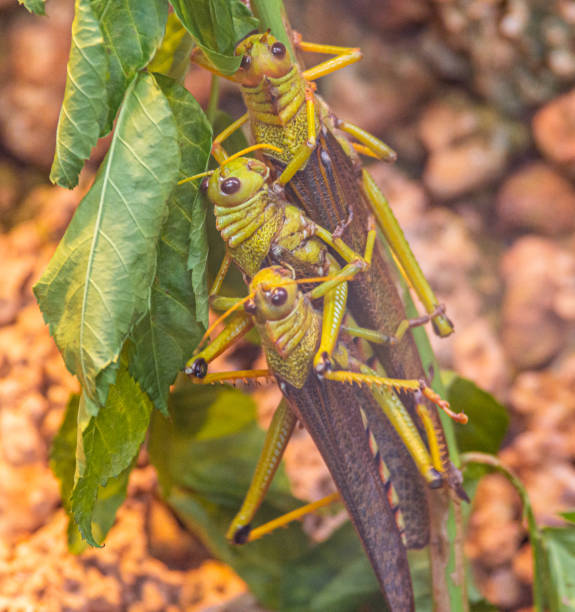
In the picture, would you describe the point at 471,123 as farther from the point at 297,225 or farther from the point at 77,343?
the point at 77,343

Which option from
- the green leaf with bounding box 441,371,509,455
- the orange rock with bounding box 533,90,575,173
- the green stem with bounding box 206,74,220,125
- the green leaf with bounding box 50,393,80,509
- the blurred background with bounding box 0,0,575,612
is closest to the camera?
the green stem with bounding box 206,74,220,125

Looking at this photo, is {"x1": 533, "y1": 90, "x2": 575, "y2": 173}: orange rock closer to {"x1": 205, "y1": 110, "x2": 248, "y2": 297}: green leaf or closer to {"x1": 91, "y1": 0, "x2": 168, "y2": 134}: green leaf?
{"x1": 205, "y1": 110, "x2": 248, "y2": 297}: green leaf

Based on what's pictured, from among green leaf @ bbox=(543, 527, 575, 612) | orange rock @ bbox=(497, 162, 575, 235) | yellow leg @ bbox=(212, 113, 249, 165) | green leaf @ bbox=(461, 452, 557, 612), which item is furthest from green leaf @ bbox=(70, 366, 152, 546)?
orange rock @ bbox=(497, 162, 575, 235)

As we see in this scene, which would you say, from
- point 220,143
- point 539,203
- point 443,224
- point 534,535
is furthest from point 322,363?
point 539,203

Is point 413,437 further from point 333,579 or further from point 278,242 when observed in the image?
point 333,579

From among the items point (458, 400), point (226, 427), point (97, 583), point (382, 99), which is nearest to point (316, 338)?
point (458, 400)

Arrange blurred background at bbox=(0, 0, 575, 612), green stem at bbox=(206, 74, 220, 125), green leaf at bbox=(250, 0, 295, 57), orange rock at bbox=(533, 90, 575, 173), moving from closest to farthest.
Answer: green leaf at bbox=(250, 0, 295, 57) → green stem at bbox=(206, 74, 220, 125) → blurred background at bbox=(0, 0, 575, 612) → orange rock at bbox=(533, 90, 575, 173)
